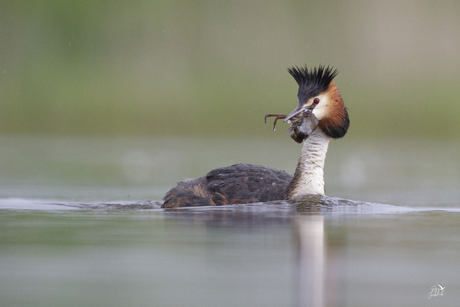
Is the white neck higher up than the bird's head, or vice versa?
the bird's head

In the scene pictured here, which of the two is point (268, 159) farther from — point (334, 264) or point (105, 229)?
point (334, 264)

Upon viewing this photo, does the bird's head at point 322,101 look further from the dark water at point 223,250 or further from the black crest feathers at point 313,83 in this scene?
the dark water at point 223,250

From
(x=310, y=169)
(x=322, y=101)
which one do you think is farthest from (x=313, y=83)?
(x=310, y=169)

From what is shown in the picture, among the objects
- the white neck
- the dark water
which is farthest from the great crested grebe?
the dark water

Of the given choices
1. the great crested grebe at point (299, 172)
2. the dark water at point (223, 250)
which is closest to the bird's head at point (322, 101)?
the great crested grebe at point (299, 172)

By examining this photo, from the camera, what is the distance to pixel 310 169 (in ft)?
37.3

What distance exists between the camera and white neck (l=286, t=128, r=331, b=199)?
11180 millimetres

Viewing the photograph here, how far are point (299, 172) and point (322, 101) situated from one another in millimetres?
1058

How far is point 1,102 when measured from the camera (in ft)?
174

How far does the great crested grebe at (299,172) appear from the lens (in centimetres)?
1122

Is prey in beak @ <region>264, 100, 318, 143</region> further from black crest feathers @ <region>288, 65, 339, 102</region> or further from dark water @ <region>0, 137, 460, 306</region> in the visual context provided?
dark water @ <region>0, 137, 460, 306</region>

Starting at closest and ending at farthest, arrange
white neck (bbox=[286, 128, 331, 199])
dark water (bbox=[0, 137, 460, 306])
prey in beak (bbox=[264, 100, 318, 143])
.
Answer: dark water (bbox=[0, 137, 460, 306])
white neck (bbox=[286, 128, 331, 199])
prey in beak (bbox=[264, 100, 318, 143])

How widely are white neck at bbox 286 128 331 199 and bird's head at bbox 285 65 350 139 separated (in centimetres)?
18

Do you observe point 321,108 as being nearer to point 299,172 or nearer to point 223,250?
point 299,172
